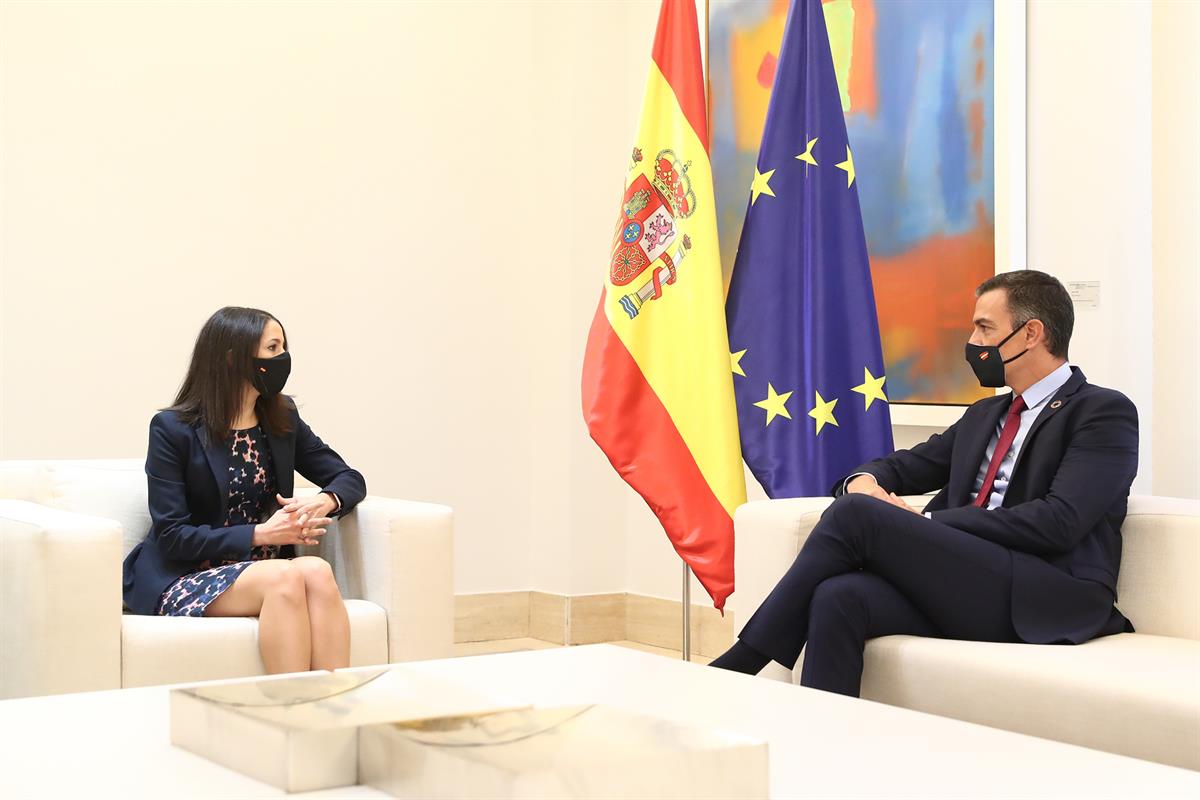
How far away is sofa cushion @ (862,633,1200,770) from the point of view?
7.43 feet

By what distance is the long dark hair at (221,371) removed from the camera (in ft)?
11.2

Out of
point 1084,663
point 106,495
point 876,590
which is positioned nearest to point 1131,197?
point 876,590

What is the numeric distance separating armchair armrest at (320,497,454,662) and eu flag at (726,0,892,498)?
981mm

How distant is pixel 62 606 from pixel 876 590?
1.79m

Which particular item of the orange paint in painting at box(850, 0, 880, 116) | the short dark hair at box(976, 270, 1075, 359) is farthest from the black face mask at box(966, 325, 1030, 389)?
the orange paint in painting at box(850, 0, 880, 116)

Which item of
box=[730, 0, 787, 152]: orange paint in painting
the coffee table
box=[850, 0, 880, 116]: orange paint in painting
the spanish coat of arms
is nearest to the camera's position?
the coffee table

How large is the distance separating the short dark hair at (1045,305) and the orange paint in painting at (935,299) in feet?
2.13

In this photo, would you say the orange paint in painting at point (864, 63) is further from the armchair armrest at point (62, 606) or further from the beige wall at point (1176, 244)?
the armchair armrest at point (62, 606)

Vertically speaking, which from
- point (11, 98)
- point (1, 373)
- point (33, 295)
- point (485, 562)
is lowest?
point (485, 562)

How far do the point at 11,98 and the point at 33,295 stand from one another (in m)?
0.65

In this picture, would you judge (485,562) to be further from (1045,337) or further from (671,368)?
(1045,337)

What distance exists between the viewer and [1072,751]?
155 centimetres

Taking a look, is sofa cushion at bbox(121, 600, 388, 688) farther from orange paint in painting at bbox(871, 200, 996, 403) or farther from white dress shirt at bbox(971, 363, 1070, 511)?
orange paint in painting at bbox(871, 200, 996, 403)

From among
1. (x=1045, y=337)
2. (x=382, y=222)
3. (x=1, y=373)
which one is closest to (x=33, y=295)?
(x=1, y=373)
